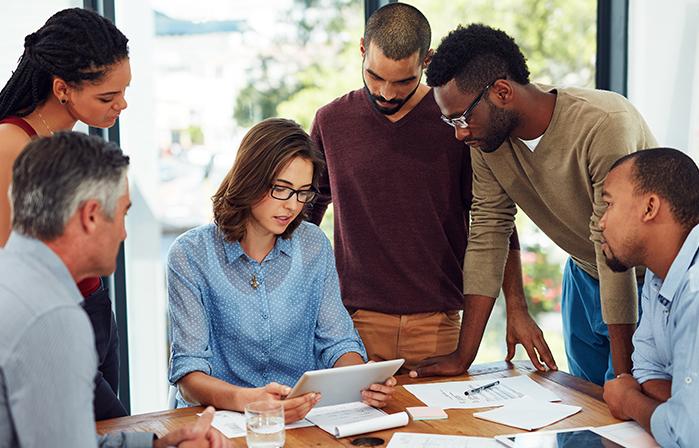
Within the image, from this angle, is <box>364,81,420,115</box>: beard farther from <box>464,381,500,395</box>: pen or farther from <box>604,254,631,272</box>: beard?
<box>464,381,500,395</box>: pen

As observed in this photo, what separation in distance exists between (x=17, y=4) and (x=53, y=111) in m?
1.07

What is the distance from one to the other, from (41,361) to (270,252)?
1.07 m

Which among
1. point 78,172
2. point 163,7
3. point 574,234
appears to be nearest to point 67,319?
point 78,172

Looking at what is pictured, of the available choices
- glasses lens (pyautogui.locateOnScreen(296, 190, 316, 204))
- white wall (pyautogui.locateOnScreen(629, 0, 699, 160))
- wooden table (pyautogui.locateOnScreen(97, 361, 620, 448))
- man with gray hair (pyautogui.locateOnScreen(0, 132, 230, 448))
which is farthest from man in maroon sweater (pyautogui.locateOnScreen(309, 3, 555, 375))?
white wall (pyautogui.locateOnScreen(629, 0, 699, 160))

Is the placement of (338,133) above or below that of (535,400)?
above

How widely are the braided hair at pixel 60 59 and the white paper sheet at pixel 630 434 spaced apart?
163cm

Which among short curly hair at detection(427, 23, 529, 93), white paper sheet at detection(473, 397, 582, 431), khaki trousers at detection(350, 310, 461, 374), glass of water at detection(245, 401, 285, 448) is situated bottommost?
khaki trousers at detection(350, 310, 461, 374)

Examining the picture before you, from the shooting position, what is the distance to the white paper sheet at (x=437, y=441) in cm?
136

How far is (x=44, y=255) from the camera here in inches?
38.4

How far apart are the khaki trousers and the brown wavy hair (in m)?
0.69

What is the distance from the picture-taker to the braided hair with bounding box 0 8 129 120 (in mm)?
1646

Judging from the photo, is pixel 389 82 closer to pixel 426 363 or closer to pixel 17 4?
pixel 426 363

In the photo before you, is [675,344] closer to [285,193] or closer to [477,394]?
[477,394]

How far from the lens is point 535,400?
165 centimetres
